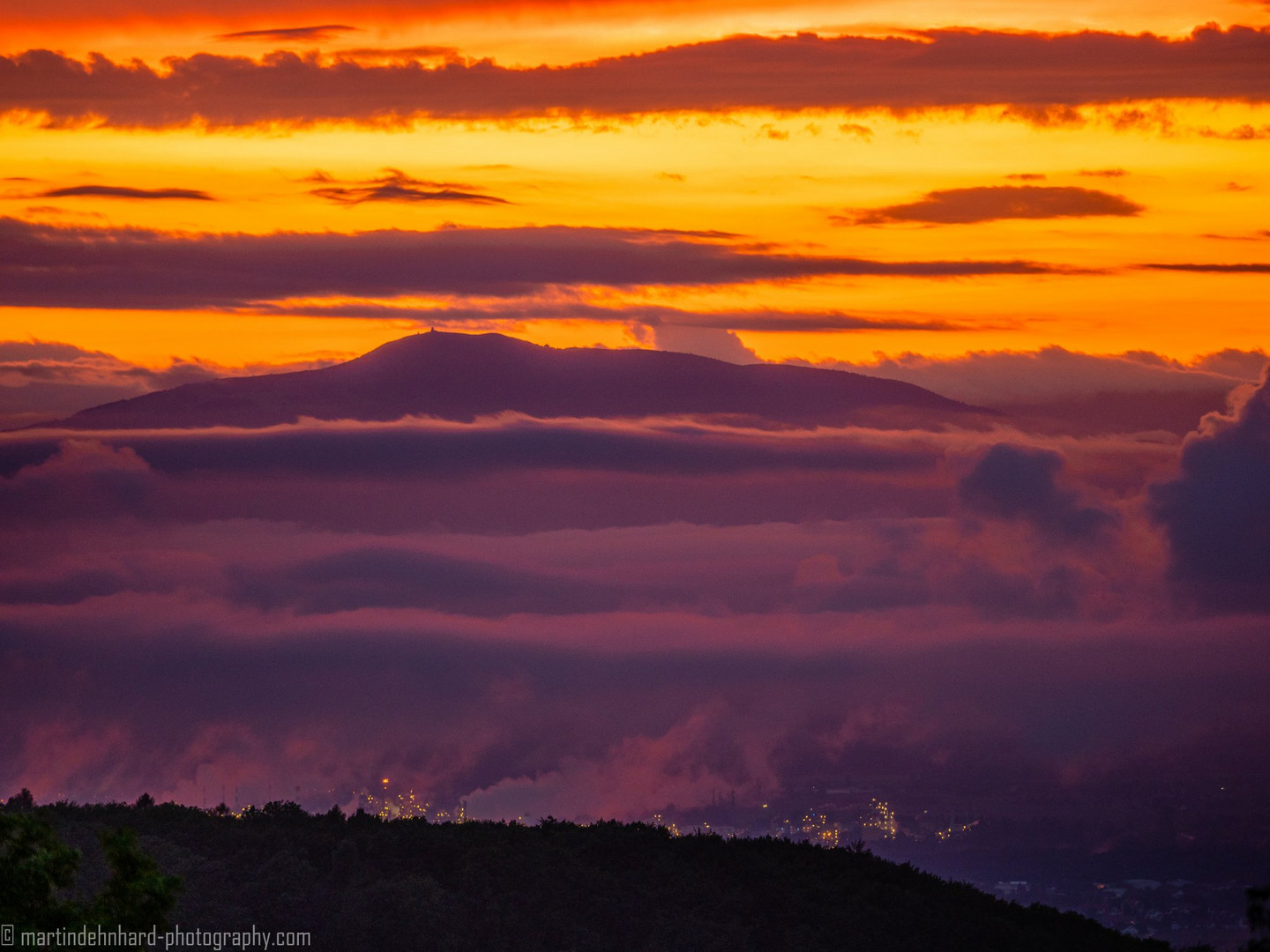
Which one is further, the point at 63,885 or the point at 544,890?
the point at 544,890

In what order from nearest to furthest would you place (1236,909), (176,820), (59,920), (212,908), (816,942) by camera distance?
1. (59,920)
2. (212,908)
3. (816,942)
4. (176,820)
5. (1236,909)

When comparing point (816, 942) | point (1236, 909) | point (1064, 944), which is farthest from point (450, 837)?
point (1236, 909)

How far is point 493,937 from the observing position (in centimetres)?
7200

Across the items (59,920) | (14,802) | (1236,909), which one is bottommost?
(1236,909)

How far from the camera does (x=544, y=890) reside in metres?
76.9

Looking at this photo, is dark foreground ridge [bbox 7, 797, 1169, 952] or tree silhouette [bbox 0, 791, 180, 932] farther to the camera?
dark foreground ridge [bbox 7, 797, 1169, 952]

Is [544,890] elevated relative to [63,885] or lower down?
lower down

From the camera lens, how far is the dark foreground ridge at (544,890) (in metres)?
71.1

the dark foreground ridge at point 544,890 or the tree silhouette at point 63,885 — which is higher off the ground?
the tree silhouette at point 63,885

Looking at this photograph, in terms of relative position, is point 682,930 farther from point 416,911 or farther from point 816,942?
point 416,911

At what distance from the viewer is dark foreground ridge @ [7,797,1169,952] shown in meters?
71.1

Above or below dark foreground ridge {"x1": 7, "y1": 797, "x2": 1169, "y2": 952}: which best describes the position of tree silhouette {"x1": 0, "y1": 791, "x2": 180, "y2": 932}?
above

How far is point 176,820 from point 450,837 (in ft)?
40.5

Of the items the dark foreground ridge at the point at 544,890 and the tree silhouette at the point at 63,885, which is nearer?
the tree silhouette at the point at 63,885
